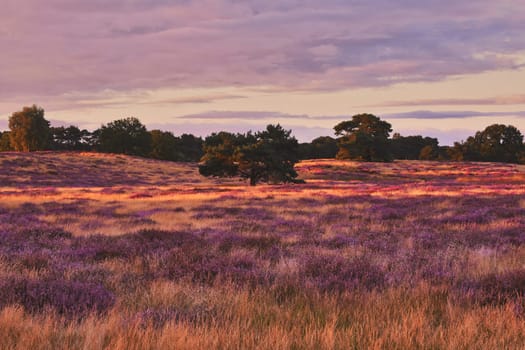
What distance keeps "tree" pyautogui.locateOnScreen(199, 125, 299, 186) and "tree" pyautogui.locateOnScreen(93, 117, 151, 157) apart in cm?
7322

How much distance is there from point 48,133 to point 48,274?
11871 centimetres

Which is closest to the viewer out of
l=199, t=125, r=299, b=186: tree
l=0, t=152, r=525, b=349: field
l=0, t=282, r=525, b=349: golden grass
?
l=0, t=282, r=525, b=349: golden grass

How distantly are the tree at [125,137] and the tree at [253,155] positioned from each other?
240 feet

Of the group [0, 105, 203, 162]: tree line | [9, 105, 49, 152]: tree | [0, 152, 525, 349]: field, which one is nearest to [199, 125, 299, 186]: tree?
[0, 152, 525, 349]: field

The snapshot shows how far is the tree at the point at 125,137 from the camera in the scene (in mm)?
109938

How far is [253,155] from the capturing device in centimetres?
3981

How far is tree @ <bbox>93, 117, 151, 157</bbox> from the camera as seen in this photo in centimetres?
10994

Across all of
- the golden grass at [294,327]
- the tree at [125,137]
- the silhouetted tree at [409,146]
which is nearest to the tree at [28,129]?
the tree at [125,137]

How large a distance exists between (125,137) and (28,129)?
22802mm

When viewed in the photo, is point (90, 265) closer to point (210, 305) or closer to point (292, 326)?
point (210, 305)

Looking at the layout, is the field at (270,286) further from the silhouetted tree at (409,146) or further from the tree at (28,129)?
the silhouetted tree at (409,146)

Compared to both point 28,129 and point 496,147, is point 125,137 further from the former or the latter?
point 496,147

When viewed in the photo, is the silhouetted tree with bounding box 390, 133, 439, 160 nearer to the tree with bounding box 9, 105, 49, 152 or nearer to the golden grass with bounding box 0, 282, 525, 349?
the tree with bounding box 9, 105, 49, 152

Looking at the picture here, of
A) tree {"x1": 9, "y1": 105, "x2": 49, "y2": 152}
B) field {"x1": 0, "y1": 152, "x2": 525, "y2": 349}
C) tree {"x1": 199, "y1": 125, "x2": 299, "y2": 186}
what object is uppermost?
tree {"x1": 9, "y1": 105, "x2": 49, "y2": 152}
